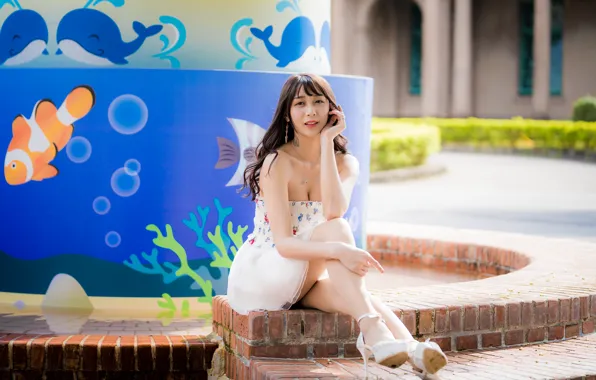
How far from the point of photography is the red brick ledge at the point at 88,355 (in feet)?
14.7

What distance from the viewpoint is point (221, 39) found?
19.6 ft

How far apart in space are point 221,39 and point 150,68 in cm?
51

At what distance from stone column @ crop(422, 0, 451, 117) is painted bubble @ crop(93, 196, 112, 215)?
26.0 metres

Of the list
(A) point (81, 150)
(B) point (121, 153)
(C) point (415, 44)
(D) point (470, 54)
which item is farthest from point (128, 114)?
(C) point (415, 44)

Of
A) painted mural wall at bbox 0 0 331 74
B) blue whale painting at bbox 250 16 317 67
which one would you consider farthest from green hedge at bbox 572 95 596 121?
painted mural wall at bbox 0 0 331 74

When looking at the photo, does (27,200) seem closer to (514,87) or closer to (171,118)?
(171,118)

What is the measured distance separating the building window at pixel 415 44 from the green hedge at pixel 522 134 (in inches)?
239

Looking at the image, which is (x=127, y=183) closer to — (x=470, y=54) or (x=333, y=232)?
(x=333, y=232)

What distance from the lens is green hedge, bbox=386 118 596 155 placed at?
23984mm

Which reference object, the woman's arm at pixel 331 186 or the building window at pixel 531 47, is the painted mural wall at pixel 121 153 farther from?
the building window at pixel 531 47

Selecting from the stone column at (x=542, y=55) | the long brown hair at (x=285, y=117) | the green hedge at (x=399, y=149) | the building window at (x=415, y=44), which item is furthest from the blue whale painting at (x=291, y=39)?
the building window at (x=415, y=44)

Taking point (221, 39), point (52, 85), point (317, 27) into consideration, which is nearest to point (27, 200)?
point (52, 85)

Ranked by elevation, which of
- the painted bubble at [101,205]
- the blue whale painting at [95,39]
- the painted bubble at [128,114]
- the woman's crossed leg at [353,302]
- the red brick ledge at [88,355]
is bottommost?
the red brick ledge at [88,355]

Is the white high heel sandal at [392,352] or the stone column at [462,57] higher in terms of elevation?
the stone column at [462,57]
